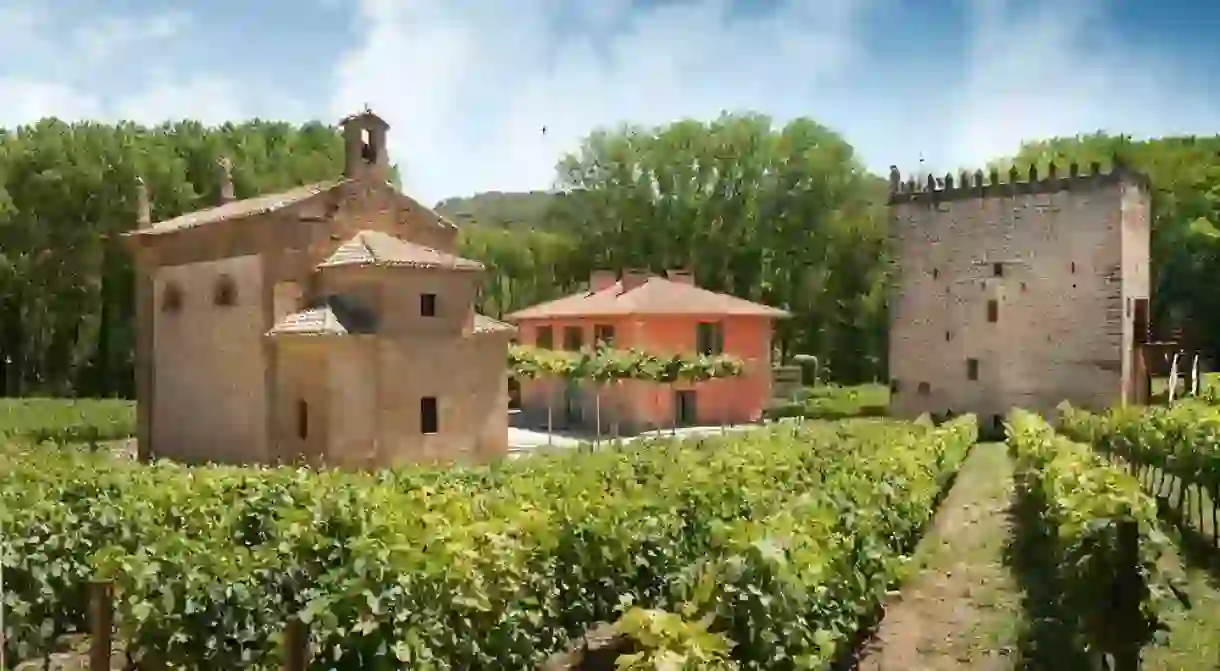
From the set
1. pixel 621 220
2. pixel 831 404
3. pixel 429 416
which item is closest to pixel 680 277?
pixel 831 404

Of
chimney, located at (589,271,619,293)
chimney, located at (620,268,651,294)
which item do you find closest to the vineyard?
chimney, located at (620,268,651,294)

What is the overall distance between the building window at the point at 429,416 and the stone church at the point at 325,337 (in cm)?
3

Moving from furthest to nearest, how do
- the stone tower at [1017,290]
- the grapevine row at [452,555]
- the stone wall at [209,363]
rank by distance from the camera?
the stone tower at [1017,290], the stone wall at [209,363], the grapevine row at [452,555]

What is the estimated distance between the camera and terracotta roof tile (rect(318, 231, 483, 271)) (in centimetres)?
2323

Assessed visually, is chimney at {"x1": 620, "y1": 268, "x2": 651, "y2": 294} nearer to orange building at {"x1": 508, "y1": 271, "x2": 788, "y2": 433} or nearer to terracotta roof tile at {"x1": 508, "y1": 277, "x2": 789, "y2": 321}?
orange building at {"x1": 508, "y1": 271, "x2": 788, "y2": 433}

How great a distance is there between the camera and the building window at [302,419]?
909 inches

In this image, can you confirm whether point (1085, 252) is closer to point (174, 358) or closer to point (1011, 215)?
point (1011, 215)

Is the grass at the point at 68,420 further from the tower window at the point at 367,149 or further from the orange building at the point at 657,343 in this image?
the orange building at the point at 657,343

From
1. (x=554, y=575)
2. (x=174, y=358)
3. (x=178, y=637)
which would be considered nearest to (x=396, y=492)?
(x=554, y=575)

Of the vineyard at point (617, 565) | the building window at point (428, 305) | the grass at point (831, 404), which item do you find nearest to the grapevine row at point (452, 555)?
the vineyard at point (617, 565)

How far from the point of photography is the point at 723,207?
5569 centimetres

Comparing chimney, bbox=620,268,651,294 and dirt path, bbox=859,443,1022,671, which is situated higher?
chimney, bbox=620,268,651,294

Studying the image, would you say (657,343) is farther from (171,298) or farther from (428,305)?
(171,298)

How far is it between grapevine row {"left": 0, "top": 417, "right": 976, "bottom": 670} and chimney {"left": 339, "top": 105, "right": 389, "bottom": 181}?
429 inches
